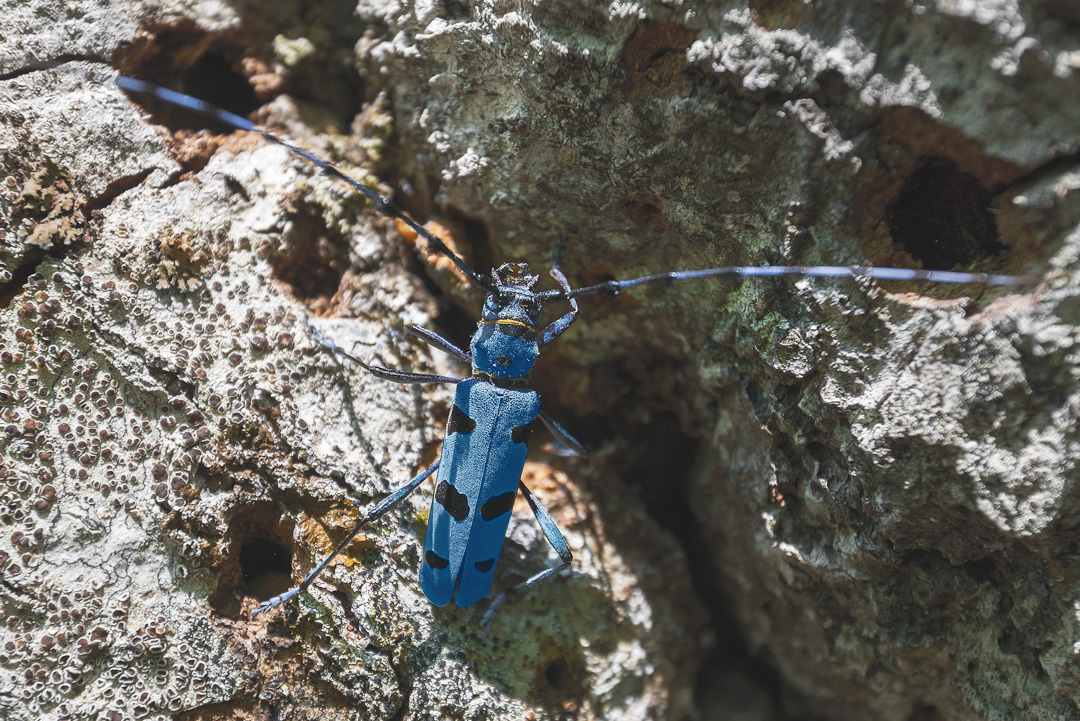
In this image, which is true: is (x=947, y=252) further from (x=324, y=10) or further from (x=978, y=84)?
(x=324, y=10)

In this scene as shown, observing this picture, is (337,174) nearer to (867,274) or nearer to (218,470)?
(218,470)

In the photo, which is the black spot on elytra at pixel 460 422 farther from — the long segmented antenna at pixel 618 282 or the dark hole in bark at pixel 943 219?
the dark hole in bark at pixel 943 219

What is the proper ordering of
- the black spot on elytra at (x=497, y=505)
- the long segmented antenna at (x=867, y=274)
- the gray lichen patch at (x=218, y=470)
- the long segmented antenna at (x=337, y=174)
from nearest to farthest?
the long segmented antenna at (x=867, y=274) → the gray lichen patch at (x=218, y=470) → the long segmented antenna at (x=337, y=174) → the black spot on elytra at (x=497, y=505)

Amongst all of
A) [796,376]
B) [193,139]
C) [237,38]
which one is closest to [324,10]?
[237,38]

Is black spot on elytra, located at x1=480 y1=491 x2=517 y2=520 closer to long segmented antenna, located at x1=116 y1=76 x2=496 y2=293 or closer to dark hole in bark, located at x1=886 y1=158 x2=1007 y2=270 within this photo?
long segmented antenna, located at x1=116 y1=76 x2=496 y2=293

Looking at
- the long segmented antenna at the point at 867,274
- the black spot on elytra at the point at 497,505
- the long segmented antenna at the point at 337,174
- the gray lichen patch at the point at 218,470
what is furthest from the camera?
the black spot on elytra at the point at 497,505

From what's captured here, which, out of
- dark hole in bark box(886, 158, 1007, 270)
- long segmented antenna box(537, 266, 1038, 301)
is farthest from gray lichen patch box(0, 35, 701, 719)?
dark hole in bark box(886, 158, 1007, 270)

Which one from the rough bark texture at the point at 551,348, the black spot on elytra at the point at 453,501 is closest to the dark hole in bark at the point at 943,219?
the rough bark texture at the point at 551,348

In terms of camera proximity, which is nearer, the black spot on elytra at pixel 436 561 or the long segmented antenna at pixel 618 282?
the long segmented antenna at pixel 618 282
